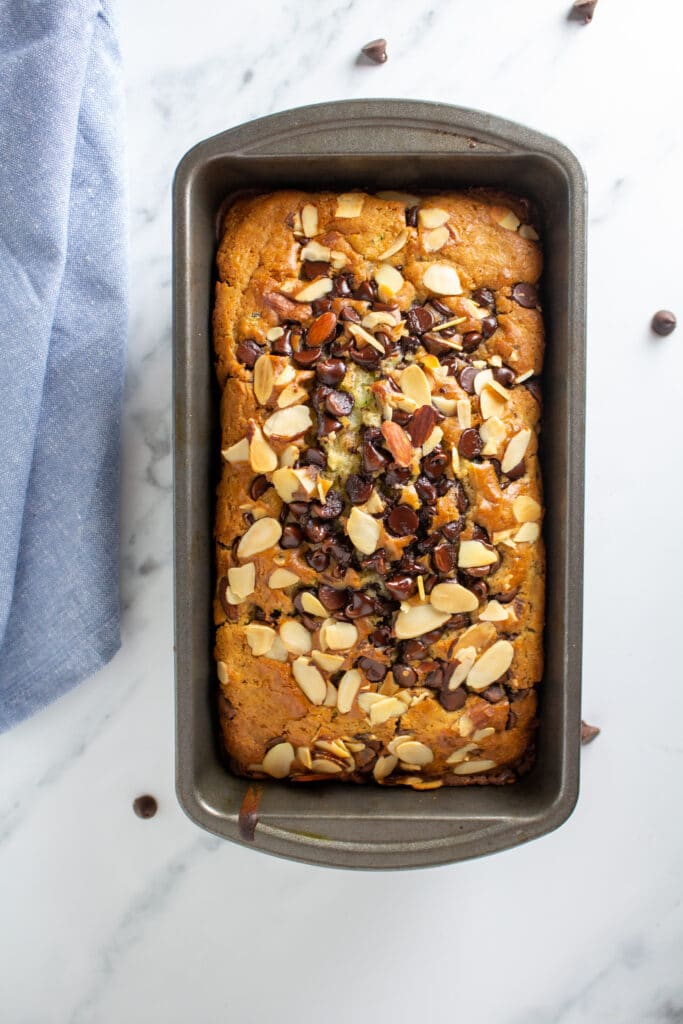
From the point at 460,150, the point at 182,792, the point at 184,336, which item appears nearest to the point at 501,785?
the point at 182,792

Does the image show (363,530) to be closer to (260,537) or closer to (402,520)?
(402,520)

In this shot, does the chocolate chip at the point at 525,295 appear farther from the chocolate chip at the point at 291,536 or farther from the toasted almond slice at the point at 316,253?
the chocolate chip at the point at 291,536

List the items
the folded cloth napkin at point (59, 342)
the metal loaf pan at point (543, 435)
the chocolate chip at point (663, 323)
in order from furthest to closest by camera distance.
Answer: the chocolate chip at point (663, 323) → the folded cloth napkin at point (59, 342) → the metal loaf pan at point (543, 435)

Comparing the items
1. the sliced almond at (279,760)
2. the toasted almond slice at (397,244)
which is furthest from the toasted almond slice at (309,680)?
the toasted almond slice at (397,244)

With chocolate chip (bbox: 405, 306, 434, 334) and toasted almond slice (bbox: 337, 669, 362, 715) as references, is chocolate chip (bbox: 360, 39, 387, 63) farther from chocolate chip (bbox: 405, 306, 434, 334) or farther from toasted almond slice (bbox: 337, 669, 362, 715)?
toasted almond slice (bbox: 337, 669, 362, 715)

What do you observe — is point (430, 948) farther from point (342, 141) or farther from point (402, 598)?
point (342, 141)
